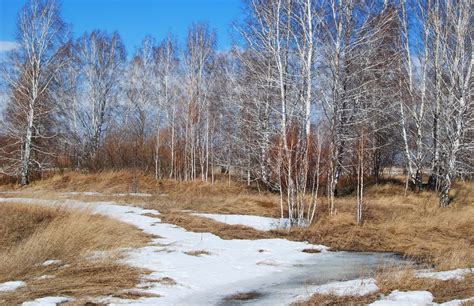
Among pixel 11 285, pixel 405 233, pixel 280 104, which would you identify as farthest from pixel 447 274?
pixel 280 104

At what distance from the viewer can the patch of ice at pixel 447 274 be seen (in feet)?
21.5

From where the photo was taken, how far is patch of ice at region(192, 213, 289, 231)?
1210 cm

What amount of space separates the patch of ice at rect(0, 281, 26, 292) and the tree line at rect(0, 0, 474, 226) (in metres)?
7.24

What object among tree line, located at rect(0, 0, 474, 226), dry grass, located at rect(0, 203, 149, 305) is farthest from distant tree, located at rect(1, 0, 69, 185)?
dry grass, located at rect(0, 203, 149, 305)

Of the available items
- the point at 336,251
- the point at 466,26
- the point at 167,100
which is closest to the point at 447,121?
the point at 466,26

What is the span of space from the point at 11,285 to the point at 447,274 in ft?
18.3

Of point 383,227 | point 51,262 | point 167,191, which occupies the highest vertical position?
point 167,191

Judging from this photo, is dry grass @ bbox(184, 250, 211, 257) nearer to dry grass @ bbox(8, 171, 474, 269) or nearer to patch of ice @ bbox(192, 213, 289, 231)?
dry grass @ bbox(8, 171, 474, 269)

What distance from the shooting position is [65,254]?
791 centimetres

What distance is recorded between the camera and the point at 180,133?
31031 millimetres

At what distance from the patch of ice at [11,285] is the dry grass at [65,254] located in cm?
11

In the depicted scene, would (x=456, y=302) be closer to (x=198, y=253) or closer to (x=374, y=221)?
(x=198, y=253)

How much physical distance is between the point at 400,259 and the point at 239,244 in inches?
118

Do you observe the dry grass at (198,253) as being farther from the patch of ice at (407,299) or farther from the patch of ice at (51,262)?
the patch of ice at (407,299)
